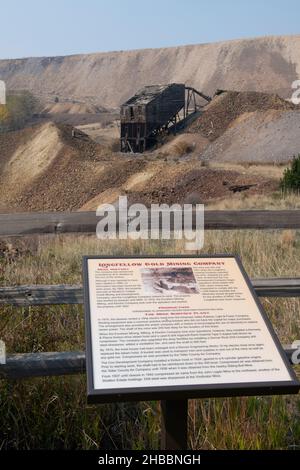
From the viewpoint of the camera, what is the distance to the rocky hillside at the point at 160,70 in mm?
98188

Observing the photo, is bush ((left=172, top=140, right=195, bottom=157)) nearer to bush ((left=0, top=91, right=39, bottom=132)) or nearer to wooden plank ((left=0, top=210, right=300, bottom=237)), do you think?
bush ((left=0, top=91, right=39, bottom=132))

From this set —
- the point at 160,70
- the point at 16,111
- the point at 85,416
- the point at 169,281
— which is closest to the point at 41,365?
the point at 85,416

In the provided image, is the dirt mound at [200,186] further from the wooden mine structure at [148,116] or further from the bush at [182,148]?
the wooden mine structure at [148,116]

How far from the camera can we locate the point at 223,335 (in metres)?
3.13

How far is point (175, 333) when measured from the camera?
3.09m

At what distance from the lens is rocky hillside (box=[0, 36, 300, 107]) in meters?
98.2

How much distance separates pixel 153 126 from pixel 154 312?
3382 cm

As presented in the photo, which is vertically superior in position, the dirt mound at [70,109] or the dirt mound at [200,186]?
the dirt mound at [70,109]

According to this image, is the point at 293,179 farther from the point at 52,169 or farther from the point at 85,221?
the point at 52,169

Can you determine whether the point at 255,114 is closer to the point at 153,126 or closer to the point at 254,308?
the point at 153,126

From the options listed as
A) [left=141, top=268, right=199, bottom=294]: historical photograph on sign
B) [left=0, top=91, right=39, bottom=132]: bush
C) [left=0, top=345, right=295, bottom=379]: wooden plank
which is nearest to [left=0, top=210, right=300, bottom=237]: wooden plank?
[left=0, top=345, right=295, bottom=379]: wooden plank

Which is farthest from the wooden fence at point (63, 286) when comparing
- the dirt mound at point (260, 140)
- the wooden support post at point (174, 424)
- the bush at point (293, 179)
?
the dirt mound at point (260, 140)
